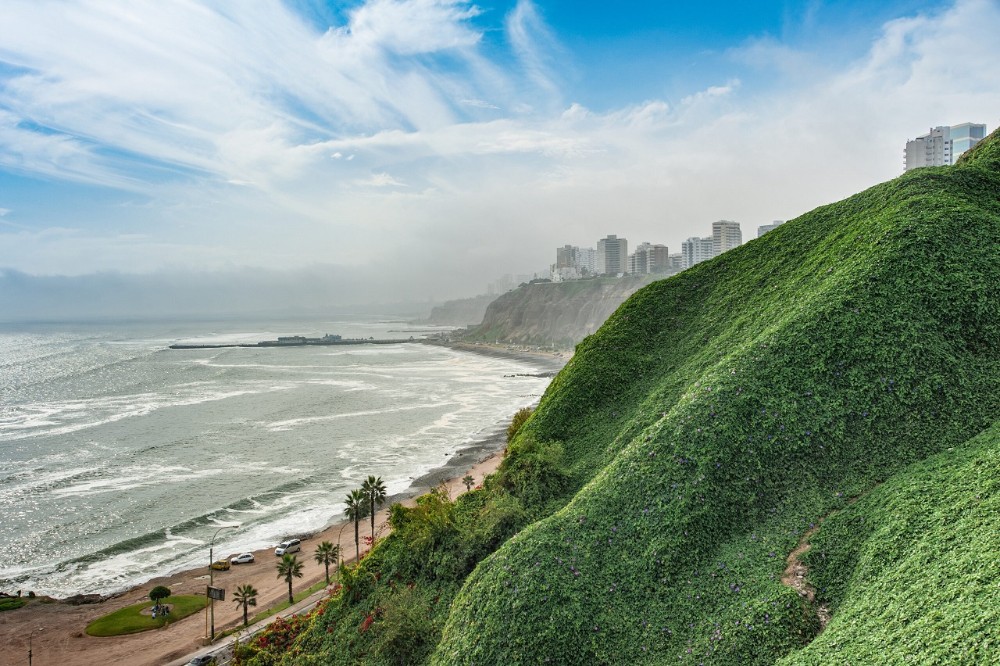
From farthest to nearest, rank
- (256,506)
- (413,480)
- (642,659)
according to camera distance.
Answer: (413,480) < (256,506) < (642,659)

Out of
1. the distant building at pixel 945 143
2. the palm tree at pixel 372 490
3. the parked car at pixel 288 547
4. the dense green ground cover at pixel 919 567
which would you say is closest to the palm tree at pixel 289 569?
the parked car at pixel 288 547

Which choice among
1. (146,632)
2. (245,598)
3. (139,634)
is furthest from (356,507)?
(139,634)

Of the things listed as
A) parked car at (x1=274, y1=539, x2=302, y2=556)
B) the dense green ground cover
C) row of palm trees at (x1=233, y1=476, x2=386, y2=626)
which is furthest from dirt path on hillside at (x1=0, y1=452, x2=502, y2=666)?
the dense green ground cover

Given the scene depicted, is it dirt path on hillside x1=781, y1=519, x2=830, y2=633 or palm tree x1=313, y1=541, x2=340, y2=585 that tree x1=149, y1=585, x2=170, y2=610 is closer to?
palm tree x1=313, y1=541, x2=340, y2=585

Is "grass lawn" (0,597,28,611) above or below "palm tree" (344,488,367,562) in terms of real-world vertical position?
below

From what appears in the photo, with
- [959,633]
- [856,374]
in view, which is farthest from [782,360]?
[959,633]

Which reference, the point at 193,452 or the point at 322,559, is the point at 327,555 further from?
the point at 193,452

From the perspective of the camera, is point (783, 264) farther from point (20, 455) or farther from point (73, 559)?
point (20, 455)
